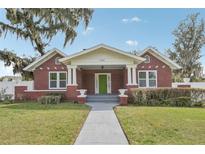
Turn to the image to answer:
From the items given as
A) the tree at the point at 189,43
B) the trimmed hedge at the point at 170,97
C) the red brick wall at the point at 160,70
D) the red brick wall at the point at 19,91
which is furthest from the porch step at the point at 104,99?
the tree at the point at 189,43

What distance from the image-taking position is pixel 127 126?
29.3 feet

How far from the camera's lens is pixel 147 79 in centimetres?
2195

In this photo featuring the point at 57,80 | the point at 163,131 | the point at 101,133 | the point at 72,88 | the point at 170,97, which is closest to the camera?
the point at 101,133

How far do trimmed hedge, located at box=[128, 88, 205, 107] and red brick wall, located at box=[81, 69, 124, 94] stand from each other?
6093mm

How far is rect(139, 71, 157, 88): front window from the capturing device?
862 inches

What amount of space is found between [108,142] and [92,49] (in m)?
13.0

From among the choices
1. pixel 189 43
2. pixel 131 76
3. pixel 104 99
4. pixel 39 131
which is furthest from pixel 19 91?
pixel 189 43

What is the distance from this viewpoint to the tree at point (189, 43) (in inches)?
1587

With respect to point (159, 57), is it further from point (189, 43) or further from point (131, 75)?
point (189, 43)

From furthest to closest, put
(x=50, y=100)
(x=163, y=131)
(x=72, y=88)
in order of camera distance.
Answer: (x=72, y=88)
(x=50, y=100)
(x=163, y=131)

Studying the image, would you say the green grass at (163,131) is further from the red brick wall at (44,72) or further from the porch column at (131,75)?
the red brick wall at (44,72)

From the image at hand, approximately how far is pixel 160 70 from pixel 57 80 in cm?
919
